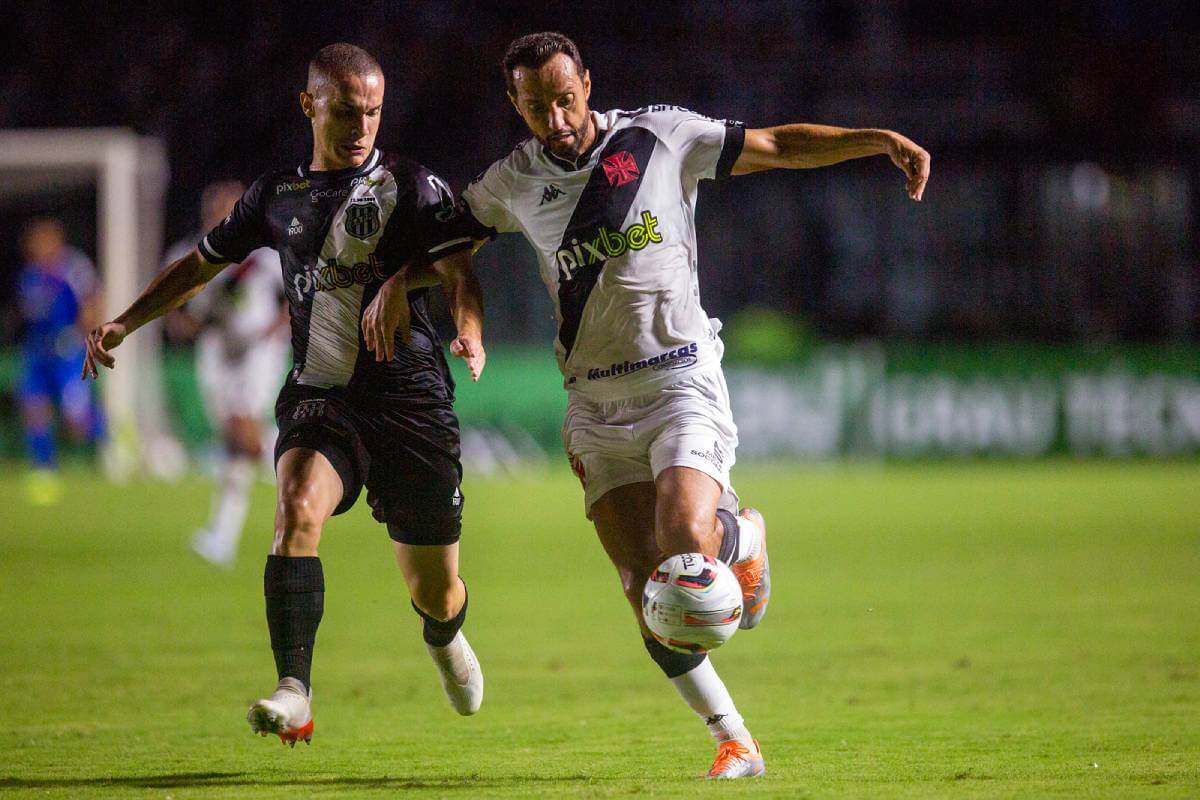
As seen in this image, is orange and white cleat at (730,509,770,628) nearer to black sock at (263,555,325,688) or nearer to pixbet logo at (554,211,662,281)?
pixbet logo at (554,211,662,281)

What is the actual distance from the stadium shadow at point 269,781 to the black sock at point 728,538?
32.3 inches

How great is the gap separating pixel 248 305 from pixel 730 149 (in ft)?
29.2

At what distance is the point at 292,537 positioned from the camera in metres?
5.30

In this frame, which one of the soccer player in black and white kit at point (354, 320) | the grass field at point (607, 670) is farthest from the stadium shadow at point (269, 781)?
the soccer player in black and white kit at point (354, 320)

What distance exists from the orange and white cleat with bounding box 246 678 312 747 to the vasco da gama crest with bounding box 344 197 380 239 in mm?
1541

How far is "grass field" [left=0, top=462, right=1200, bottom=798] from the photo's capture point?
5.27 meters

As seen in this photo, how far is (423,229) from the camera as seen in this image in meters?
5.71

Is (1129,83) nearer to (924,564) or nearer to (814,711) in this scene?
(924,564)

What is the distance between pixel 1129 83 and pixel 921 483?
1043 centimetres

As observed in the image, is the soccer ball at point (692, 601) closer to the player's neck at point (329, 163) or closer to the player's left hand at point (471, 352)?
the player's left hand at point (471, 352)

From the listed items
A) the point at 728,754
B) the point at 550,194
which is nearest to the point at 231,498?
the point at 550,194

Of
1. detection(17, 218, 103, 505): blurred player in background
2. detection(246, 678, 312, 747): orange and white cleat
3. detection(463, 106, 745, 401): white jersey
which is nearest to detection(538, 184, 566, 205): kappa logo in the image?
detection(463, 106, 745, 401): white jersey

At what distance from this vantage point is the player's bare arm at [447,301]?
5324mm

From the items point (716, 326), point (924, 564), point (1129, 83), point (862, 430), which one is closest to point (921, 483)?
point (862, 430)
